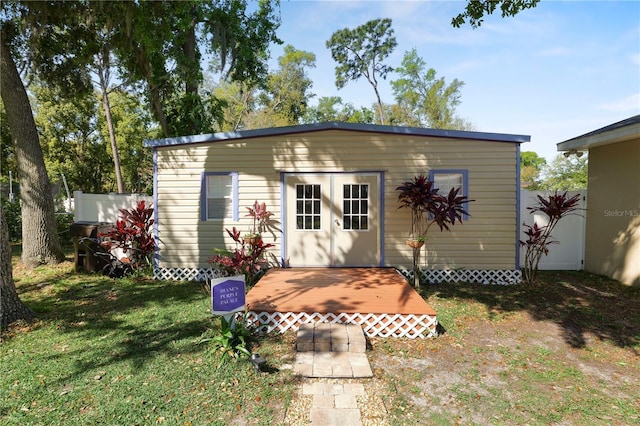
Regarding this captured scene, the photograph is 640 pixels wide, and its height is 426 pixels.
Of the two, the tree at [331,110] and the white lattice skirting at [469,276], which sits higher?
the tree at [331,110]

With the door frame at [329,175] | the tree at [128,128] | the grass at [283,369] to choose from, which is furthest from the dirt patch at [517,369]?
the tree at [128,128]

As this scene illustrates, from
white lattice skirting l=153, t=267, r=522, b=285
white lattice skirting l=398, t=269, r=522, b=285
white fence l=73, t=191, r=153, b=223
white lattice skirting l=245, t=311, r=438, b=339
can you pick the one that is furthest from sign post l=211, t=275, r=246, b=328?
white fence l=73, t=191, r=153, b=223

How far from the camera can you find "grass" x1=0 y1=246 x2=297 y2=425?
275cm

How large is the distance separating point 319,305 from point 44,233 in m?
7.23

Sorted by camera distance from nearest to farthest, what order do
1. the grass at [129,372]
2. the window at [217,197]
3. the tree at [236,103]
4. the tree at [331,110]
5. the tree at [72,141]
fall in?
1. the grass at [129,372]
2. the window at [217,197]
3. the tree at [72,141]
4. the tree at [236,103]
5. the tree at [331,110]

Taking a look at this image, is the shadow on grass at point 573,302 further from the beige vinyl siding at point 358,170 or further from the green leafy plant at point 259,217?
the green leafy plant at point 259,217

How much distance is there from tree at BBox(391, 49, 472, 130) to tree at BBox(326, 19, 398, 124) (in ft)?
9.23

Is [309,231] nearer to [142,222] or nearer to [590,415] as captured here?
[142,222]

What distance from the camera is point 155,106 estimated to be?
1345 centimetres

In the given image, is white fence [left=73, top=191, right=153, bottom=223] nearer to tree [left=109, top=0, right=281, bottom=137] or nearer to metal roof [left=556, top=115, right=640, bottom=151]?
tree [left=109, top=0, right=281, bottom=137]

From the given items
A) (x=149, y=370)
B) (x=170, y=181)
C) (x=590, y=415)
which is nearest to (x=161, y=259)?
(x=170, y=181)

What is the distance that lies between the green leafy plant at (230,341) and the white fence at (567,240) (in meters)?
6.72

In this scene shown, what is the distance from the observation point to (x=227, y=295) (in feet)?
12.0

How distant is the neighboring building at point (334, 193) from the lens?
6.67 m
